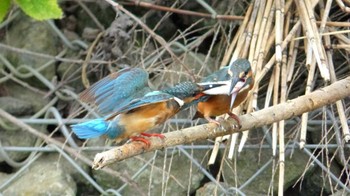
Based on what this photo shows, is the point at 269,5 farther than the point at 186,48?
No

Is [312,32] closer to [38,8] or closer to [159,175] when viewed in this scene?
[159,175]

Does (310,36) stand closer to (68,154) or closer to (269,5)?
(269,5)

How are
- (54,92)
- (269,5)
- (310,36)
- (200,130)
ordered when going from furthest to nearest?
(54,92)
(269,5)
(310,36)
(200,130)

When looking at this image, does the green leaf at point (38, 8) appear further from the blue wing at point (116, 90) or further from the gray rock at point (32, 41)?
the gray rock at point (32, 41)

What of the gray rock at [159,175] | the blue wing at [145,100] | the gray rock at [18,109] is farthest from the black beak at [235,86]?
the gray rock at [18,109]

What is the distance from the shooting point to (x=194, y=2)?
3.04 metres

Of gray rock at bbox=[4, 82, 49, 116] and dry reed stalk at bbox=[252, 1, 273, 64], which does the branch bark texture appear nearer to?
dry reed stalk at bbox=[252, 1, 273, 64]

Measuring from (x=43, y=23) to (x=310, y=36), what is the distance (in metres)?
1.20

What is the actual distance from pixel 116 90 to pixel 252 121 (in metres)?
0.35

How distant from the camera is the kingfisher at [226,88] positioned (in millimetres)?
1883

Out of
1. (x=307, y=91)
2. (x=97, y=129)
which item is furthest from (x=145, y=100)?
(x=307, y=91)

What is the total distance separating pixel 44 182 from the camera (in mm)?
2703

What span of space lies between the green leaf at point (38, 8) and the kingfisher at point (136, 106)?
0.21 m

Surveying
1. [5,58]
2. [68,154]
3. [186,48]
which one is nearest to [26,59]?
[5,58]
